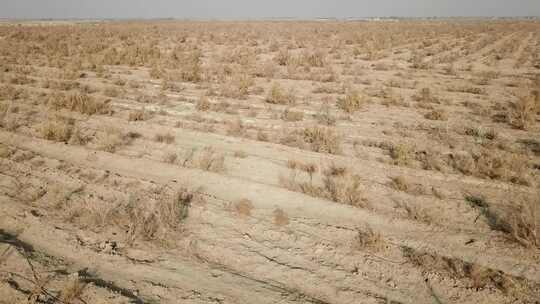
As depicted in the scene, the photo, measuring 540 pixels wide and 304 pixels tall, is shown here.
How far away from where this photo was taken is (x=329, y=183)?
5.87 metres

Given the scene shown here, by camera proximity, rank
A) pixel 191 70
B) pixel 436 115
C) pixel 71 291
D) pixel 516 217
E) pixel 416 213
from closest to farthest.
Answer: pixel 71 291
pixel 516 217
pixel 416 213
pixel 436 115
pixel 191 70

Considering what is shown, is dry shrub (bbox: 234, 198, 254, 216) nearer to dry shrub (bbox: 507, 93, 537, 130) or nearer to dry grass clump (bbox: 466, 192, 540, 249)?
dry grass clump (bbox: 466, 192, 540, 249)

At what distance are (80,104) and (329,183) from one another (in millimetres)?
7263

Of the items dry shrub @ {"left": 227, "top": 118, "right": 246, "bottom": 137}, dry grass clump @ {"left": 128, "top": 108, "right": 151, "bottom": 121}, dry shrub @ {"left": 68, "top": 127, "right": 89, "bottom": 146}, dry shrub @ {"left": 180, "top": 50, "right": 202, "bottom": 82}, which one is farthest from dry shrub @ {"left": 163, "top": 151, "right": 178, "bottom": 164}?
dry shrub @ {"left": 180, "top": 50, "right": 202, "bottom": 82}

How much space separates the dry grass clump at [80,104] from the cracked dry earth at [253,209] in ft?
0.50

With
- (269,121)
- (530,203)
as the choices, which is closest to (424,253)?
(530,203)

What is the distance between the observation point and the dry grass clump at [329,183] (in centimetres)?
532

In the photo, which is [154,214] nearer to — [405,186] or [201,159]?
[201,159]

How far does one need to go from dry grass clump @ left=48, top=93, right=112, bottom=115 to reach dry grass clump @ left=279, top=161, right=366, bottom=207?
19.3 feet

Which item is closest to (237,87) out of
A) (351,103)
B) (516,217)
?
(351,103)

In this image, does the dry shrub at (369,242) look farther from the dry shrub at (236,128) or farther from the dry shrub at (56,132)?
the dry shrub at (56,132)

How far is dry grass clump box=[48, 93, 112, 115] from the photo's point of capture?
9.73 metres

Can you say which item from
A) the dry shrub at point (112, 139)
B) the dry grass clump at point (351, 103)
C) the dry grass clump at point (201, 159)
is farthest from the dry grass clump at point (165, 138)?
the dry grass clump at point (351, 103)

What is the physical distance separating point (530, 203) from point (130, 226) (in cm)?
502
